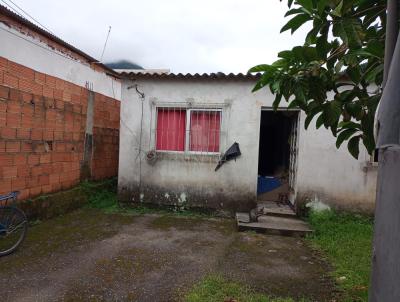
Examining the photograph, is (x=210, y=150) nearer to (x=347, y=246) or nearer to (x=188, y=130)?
(x=188, y=130)

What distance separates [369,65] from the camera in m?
1.86

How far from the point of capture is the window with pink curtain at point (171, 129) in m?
6.70

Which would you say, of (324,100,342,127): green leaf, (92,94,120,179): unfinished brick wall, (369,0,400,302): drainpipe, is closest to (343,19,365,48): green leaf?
(324,100,342,127): green leaf

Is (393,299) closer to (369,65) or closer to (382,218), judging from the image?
(382,218)

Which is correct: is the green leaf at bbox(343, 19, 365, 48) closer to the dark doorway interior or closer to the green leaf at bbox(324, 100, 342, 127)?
the green leaf at bbox(324, 100, 342, 127)

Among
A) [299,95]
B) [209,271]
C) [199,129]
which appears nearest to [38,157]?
[199,129]

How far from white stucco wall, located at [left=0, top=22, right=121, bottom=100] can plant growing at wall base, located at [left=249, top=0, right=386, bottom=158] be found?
15.0ft

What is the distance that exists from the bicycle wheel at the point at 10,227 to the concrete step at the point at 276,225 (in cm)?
363

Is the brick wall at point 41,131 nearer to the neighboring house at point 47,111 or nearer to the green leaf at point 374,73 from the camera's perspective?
the neighboring house at point 47,111

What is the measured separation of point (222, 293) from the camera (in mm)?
3141

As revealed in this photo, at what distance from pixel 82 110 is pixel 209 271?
189 inches

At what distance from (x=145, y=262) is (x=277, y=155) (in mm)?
6404

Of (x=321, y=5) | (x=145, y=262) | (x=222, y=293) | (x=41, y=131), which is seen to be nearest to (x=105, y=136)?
(x=41, y=131)

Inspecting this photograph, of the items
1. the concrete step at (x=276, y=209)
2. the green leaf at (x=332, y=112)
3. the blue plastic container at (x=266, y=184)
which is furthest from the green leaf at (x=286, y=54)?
the blue plastic container at (x=266, y=184)
